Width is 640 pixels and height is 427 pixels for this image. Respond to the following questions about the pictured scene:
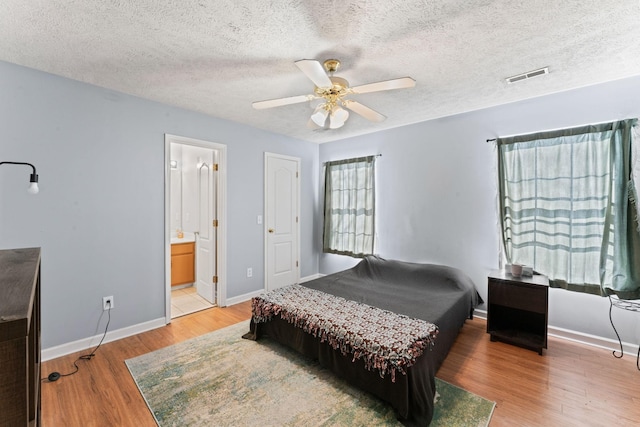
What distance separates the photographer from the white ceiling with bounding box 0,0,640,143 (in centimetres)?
163

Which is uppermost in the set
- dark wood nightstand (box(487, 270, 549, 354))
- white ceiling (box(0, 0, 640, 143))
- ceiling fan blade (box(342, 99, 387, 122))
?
white ceiling (box(0, 0, 640, 143))

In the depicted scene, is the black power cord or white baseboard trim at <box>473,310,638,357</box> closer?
the black power cord

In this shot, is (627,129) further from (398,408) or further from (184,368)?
(184,368)

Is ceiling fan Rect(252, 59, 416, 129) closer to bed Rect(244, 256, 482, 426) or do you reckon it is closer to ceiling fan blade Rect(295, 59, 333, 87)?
ceiling fan blade Rect(295, 59, 333, 87)

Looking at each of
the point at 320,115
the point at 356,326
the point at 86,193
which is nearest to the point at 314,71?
the point at 320,115

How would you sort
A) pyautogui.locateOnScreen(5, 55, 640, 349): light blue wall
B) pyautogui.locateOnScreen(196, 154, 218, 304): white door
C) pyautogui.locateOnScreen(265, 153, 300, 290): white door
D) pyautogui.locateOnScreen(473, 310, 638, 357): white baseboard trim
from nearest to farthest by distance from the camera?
pyautogui.locateOnScreen(5, 55, 640, 349): light blue wall
pyautogui.locateOnScreen(473, 310, 638, 357): white baseboard trim
pyautogui.locateOnScreen(196, 154, 218, 304): white door
pyautogui.locateOnScreen(265, 153, 300, 290): white door

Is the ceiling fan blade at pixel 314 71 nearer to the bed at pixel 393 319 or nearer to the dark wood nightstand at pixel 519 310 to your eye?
the bed at pixel 393 319

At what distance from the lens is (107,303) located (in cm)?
275

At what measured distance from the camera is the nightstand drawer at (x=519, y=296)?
2529 millimetres

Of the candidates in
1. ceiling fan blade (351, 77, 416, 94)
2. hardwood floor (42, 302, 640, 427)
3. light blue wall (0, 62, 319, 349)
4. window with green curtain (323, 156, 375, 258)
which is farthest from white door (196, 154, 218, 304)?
ceiling fan blade (351, 77, 416, 94)

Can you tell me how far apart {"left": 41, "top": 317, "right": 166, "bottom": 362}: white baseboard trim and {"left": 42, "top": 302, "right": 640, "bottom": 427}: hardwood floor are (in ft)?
0.20

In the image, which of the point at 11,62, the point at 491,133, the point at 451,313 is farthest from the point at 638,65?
the point at 11,62

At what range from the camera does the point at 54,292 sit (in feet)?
8.08

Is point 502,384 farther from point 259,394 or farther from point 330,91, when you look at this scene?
point 330,91
